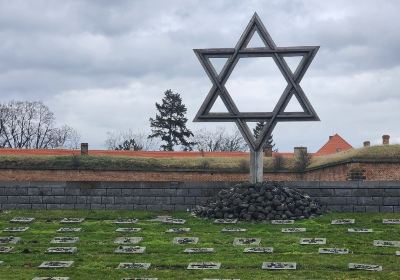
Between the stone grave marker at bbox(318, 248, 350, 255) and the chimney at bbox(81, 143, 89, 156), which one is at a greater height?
the chimney at bbox(81, 143, 89, 156)

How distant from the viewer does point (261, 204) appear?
12.5m

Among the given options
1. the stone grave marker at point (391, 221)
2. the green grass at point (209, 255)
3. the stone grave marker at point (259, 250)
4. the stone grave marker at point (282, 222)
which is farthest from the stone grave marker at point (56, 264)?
the stone grave marker at point (391, 221)

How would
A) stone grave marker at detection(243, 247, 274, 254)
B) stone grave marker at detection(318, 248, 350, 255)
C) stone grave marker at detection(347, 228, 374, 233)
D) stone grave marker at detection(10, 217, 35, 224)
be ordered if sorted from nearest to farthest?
stone grave marker at detection(318, 248, 350, 255) → stone grave marker at detection(243, 247, 274, 254) → stone grave marker at detection(347, 228, 374, 233) → stone grave marker at detection(10, 217, 35, 224)

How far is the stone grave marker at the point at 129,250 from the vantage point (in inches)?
396

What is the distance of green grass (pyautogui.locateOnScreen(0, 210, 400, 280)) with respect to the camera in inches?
343

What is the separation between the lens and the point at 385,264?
8.96m

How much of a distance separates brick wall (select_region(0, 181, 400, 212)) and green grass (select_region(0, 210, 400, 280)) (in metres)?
0.66

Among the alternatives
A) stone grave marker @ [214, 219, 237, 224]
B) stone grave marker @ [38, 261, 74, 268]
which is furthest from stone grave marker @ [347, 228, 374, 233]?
stone grave marker @ [38, 261, 74, 268]

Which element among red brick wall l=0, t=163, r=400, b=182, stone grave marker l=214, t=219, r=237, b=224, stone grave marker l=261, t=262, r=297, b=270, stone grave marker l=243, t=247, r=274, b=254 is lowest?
stone grave marker l=261, t=262, r=297, b=270

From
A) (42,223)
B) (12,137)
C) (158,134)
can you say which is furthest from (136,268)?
(12,137)

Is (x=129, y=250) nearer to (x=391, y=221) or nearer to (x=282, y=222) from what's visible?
(x=282, y=222)

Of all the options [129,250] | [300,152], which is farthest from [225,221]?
[300,152]

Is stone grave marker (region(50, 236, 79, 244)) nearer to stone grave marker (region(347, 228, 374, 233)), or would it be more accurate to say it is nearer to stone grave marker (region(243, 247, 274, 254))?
stone grave marker (region(243, 247, 274, 254))

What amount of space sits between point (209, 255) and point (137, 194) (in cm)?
428
